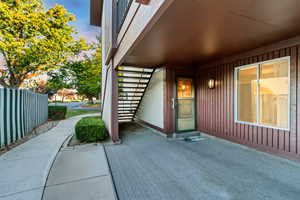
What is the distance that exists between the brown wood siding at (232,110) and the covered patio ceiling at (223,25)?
0.57 meters

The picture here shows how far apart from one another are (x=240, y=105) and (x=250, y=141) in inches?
38.4

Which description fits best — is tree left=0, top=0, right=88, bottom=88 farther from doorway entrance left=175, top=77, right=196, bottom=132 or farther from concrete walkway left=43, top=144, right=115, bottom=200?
doorway entrance left=175, top=77, right=196, bottom=132

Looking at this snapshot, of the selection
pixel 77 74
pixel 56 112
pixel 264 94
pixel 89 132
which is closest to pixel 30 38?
pixel 77 74

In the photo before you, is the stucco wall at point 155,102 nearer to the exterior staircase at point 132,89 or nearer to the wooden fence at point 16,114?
the exterior staircase at point 132,89

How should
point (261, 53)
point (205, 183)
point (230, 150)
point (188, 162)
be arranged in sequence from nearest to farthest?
point (205, 183), point (188, 162), point (261, 53), point (230, 150)

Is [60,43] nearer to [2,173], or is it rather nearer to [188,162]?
[2,173]

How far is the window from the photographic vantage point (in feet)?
9.82

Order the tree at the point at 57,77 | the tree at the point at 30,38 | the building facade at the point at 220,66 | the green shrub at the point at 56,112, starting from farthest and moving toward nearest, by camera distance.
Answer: the tree at the point at 57,77 < the green shrub at the point at 56,112 < the tree at the point at 30,38 < the building facade at the point at 220,66

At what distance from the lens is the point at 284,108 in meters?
2.98

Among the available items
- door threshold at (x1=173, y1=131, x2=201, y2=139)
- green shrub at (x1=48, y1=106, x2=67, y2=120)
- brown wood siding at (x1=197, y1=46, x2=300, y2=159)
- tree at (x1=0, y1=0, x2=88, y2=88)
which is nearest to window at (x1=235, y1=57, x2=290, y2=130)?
brown wood siding at (x1=197, y1=46, x2=300, y2=159)

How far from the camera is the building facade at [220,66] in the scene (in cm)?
182

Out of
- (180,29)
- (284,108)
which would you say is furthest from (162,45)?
(284,108)

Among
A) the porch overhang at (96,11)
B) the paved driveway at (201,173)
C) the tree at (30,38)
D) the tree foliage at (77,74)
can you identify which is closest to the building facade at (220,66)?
the paved driveway at (201,173)

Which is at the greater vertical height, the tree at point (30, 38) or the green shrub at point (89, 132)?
the tree at point (30, 38)
